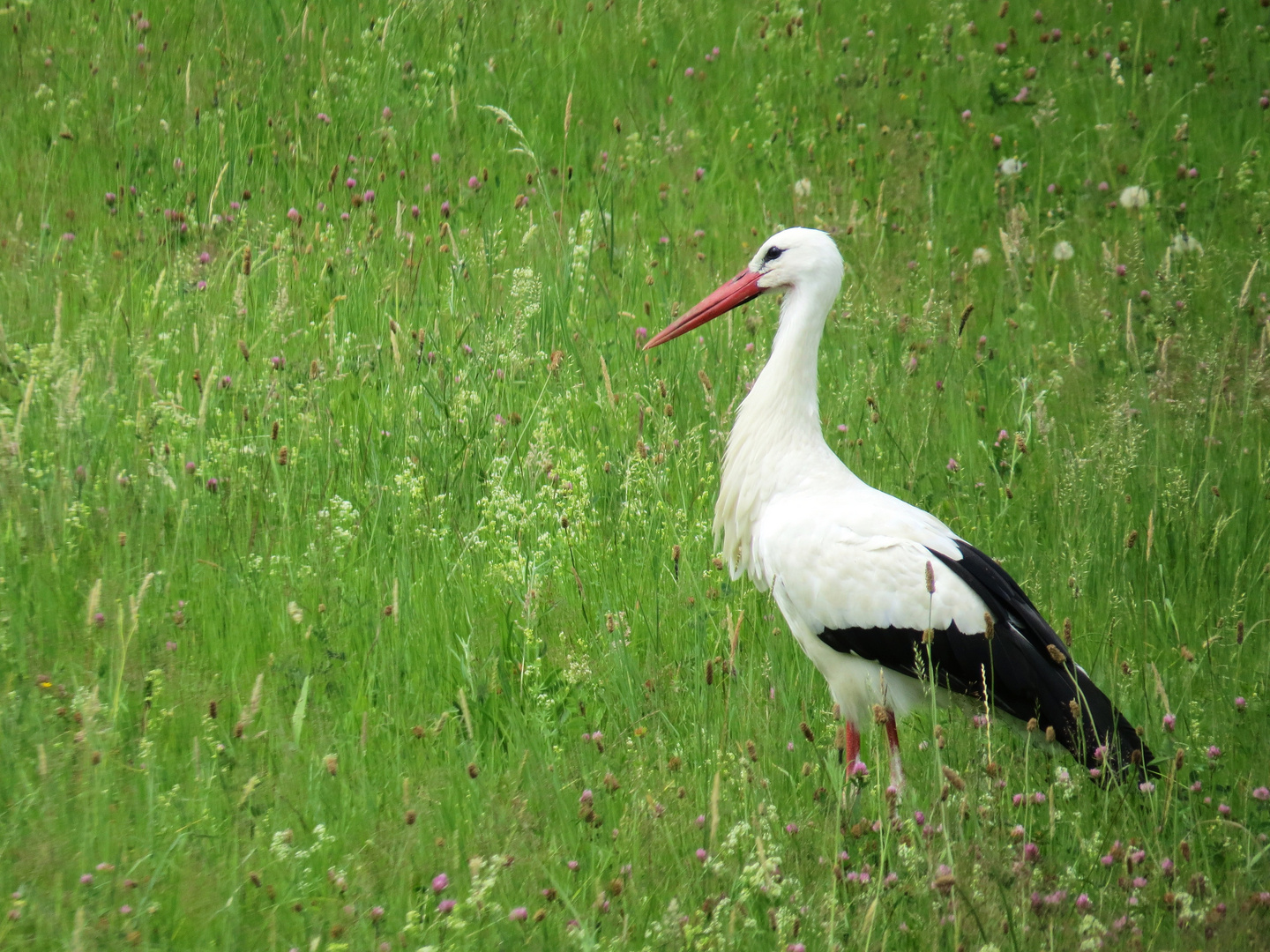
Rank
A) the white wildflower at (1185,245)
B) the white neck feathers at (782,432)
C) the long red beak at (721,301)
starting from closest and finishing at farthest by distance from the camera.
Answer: the white neck feathers at (782,432) → the long red beak at (721,301) → the white wildflower at (1185,245)

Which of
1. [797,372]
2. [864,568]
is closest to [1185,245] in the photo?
[797,372]

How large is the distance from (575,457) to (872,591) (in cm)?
116

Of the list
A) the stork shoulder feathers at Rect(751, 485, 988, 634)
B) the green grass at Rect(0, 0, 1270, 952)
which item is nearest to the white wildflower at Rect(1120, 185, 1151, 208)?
the green grass at Rect(0, 0, 1270, 952)

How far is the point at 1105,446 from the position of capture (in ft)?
13.1

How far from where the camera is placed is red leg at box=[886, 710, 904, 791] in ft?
9.90

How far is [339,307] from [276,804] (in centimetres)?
267

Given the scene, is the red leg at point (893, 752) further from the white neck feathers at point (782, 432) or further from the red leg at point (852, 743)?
the white neck feathers at point (782, 432)

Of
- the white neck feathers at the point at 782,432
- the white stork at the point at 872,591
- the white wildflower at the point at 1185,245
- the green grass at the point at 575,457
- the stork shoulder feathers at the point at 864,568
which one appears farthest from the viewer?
the white wildflower at the point at 1185,245

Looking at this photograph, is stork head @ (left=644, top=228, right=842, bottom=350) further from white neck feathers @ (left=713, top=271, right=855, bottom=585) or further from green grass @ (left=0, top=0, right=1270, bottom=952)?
green grass @ (left=0, top=0, right=1270, bottom=952)

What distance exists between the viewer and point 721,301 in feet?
13.0

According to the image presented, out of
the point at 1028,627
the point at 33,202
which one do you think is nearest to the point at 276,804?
the point at 1028,627

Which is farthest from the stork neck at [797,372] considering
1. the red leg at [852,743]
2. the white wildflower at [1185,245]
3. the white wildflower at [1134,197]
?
the white wildflower at [1134,197]

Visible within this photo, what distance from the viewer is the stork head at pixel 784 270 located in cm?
369

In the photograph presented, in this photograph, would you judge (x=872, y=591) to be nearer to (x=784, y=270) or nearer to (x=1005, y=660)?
(x=1005, y=660)
